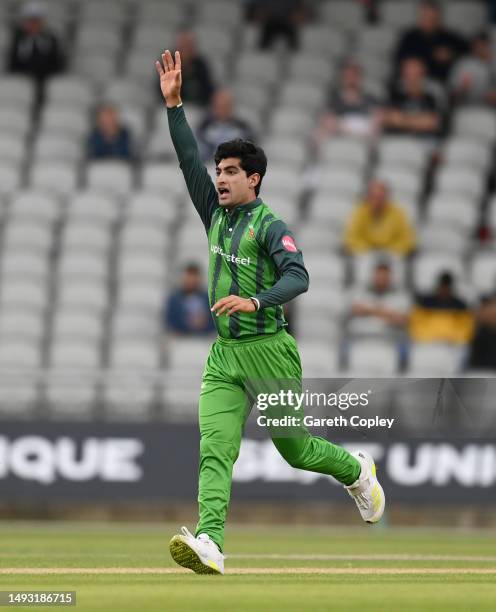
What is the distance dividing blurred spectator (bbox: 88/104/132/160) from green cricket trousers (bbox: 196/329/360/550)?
8965mm

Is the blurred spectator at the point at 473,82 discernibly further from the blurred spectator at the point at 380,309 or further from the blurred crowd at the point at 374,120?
the blurred spectator at the point at 380,309

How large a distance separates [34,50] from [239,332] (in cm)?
1059

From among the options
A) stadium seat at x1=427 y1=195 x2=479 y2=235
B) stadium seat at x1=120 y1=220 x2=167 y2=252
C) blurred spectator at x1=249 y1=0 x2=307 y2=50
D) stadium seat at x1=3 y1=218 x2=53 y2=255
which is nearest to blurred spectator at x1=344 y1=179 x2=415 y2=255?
stadium seat at x1=427 y1=195 x2=479 y2=235

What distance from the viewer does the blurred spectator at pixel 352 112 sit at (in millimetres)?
17266

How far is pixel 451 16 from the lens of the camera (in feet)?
62.7

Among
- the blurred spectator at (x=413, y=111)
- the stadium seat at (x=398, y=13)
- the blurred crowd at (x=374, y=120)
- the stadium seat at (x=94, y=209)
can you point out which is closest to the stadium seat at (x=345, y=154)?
the blurred crowd at (x=374, y=120)

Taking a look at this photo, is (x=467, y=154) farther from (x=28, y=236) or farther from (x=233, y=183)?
(x=233, y=183)

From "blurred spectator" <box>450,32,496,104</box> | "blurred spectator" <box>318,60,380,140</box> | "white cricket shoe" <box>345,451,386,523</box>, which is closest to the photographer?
"white cricket shoe" <box>345,451,386,523</box>

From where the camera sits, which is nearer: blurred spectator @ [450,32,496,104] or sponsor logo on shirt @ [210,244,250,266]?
sponsor logo on shirt @ [210,244,250,266]

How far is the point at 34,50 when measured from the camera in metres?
18.1

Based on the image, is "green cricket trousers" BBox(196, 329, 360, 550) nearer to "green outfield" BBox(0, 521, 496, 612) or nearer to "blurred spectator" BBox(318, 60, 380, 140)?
"green outfield" BBox(0, 521, 496, 612)

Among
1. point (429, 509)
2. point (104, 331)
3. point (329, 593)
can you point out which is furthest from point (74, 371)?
point (329, 593)

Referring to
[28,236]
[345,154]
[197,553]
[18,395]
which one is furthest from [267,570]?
[345,154]

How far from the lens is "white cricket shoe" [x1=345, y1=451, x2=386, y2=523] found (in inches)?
335
